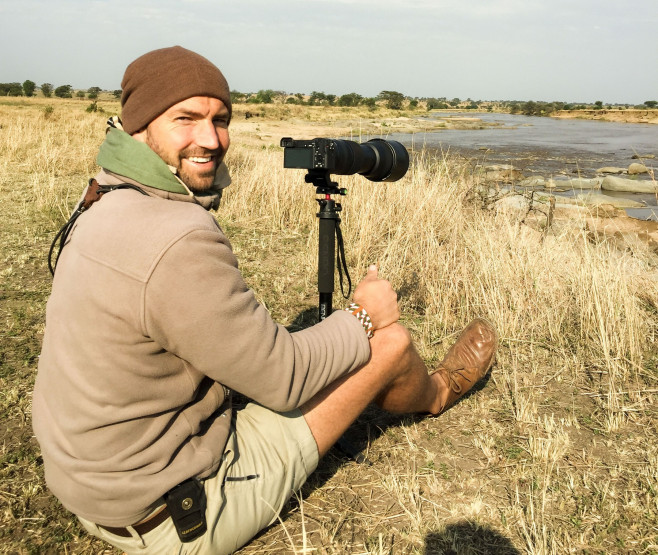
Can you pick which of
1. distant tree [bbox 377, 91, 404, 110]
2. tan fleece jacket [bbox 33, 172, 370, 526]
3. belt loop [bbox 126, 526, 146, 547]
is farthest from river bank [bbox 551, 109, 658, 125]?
belt loop [bbox 126, 526, 146, 547]

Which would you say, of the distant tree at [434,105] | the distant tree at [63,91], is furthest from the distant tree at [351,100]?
the distant tree at [63,91]

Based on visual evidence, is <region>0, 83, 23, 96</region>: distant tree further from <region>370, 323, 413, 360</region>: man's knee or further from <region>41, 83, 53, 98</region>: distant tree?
<region>370, 323, 413, 360</region>: man's knee

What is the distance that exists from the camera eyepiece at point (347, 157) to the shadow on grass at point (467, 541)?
1330mm

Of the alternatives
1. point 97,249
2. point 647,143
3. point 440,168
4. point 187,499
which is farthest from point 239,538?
point 647,143

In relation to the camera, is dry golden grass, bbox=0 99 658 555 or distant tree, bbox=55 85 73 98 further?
Answer: distant tree, bbox=55 85 73 98

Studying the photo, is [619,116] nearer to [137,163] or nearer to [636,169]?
[636,169]

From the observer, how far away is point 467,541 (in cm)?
177

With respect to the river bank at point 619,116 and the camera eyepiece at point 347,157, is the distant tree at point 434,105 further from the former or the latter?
the camera eyepiece at point 347,157

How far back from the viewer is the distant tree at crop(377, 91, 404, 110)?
53.9 meters

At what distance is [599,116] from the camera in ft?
163

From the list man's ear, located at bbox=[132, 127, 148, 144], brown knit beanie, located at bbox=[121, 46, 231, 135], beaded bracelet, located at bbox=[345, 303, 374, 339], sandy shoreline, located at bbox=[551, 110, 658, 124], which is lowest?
beaded bracelet, located at bbox=[345, 303, 374, 339]

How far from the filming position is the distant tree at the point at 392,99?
53900 millimetres

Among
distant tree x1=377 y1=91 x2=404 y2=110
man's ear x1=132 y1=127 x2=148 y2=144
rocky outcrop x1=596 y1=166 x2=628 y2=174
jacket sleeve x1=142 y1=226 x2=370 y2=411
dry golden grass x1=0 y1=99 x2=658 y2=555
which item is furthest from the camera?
distant tree x1=377 y1=91 x2=404 y2=110

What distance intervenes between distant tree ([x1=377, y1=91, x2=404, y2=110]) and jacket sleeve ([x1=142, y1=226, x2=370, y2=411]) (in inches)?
2134
